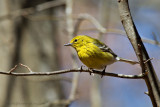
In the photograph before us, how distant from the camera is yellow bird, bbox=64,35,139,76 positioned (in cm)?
343

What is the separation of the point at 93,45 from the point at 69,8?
1.47 metres

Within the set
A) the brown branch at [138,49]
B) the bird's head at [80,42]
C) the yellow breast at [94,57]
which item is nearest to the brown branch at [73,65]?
the bird's head at [80,42]

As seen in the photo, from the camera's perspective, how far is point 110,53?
12.7ft

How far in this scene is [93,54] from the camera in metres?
3.50

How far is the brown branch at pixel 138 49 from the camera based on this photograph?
1699 millimetres

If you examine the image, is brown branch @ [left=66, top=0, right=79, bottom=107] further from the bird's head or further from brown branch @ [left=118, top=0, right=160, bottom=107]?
brown branch @ [left=118, top=0, right=160, bottom=107]

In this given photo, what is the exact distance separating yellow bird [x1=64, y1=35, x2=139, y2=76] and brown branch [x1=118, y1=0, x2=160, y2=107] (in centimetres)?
136

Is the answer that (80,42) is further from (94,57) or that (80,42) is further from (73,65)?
(94,57)

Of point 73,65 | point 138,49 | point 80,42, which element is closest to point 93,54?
point 80,42

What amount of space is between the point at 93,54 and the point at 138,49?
188cm

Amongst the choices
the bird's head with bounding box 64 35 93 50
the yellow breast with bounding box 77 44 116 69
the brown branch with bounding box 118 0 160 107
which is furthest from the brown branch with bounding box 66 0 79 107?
the brown branch with bounding box 118 0 160 107

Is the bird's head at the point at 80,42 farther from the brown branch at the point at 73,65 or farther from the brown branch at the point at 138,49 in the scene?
the brown branch at the point at 138,49

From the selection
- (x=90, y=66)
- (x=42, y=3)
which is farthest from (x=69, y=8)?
(x=90, y=66)

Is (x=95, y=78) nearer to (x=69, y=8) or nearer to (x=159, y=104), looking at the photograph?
(x=69, y=8)
